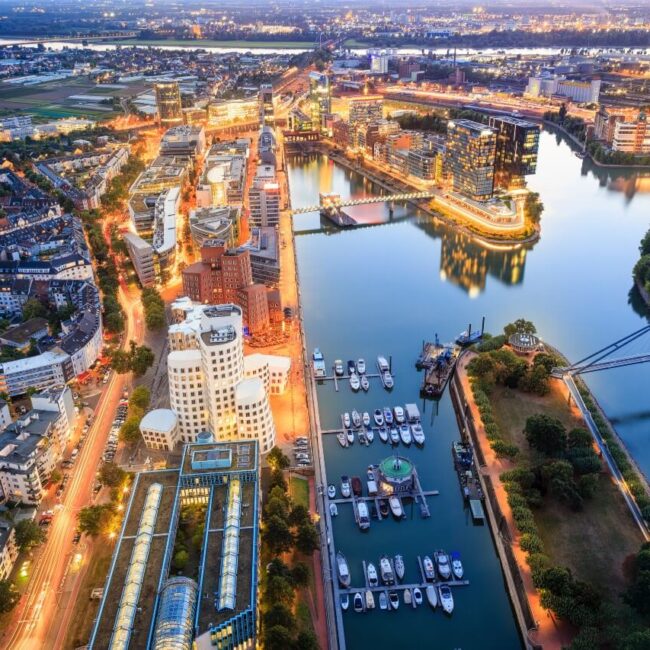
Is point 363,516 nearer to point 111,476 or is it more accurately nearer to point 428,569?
point 428,569

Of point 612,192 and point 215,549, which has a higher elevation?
point 215,549

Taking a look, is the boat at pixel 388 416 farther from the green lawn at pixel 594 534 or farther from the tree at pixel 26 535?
the tree at pixel 26 535

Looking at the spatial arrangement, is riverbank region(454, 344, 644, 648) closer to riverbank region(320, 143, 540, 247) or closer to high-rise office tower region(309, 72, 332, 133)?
riverbank region(320, 143, 540, 247)

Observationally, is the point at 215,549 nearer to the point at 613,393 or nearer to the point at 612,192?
the point at 613,393

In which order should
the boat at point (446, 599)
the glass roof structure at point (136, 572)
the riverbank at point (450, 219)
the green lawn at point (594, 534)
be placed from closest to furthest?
1. the glass roof structure at point (136, 572)
2. the boat at point (446, 599)
3. the green lawn at point (594, 534)
4. the riverbank at point (450, 219)

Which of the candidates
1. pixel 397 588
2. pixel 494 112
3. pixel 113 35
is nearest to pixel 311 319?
pixel 397 588

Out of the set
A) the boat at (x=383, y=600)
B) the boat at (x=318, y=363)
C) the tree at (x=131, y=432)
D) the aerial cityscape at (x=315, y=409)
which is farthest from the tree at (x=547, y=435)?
the tree at (x=131, y=432)
